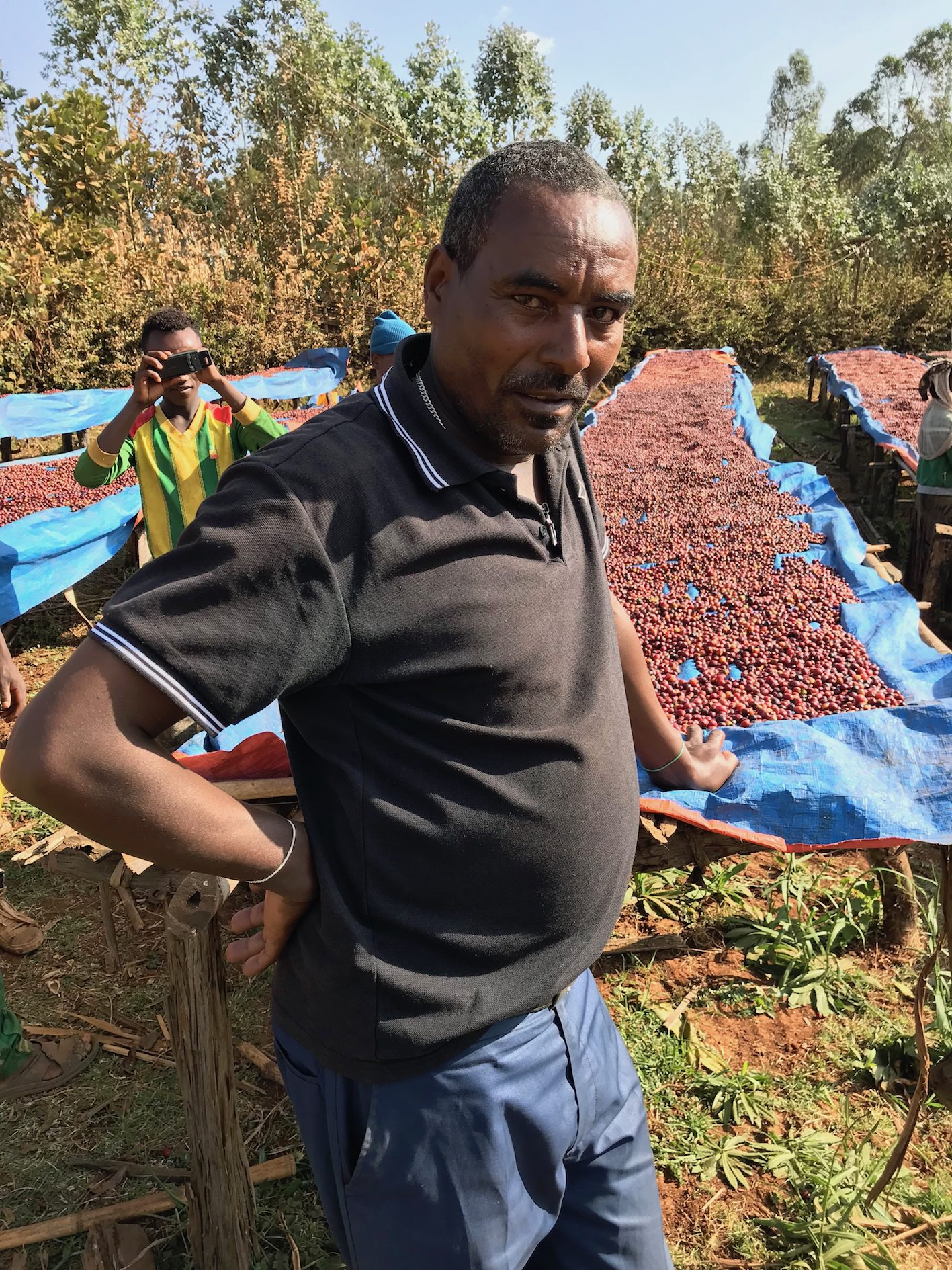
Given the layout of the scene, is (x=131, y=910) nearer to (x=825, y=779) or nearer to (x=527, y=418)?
(x=825, y=779)

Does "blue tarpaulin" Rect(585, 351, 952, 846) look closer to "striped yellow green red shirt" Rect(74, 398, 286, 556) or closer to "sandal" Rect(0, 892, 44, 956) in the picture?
"striped yellow green red shirt" Rect(74, 398, 286, 556)

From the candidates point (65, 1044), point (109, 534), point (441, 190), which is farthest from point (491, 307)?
point (441, 190)

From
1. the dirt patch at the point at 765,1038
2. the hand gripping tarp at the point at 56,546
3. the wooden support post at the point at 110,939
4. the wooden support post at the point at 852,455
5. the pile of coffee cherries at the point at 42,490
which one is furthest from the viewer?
the wooden support post at the point at 852,455

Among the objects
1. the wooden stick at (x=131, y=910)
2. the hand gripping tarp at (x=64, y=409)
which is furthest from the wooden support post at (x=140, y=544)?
the wooden stick at (x=131, y=910)

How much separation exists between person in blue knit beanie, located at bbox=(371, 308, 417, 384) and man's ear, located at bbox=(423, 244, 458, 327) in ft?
10.3

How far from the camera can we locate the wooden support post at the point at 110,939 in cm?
298

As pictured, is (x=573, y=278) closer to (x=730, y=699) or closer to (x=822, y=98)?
(x=730, y=699)

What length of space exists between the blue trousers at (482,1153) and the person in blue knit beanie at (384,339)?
3.57 m

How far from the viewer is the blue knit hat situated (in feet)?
14.5

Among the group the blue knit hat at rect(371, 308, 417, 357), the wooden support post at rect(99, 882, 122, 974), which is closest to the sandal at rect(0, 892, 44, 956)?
the wooden support post at rect(99, 882, 122, 974)

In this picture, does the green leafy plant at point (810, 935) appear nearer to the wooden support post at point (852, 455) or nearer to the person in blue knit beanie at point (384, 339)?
the person in blue knit beanie at point (384, 339)

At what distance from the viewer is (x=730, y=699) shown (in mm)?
3006

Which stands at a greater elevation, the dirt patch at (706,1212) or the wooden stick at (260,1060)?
the dirt patch at (706,1212)

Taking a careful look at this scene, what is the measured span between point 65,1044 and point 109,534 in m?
4.22
